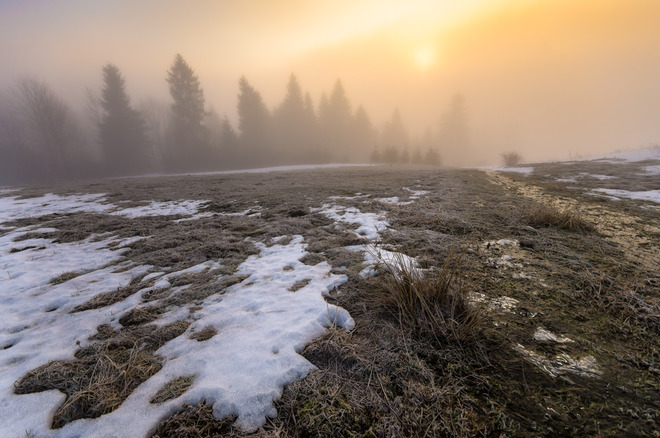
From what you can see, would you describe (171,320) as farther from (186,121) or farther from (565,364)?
(186,121)

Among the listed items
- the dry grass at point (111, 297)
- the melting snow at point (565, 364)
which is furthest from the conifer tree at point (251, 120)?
the melting snow at point (565, 364)

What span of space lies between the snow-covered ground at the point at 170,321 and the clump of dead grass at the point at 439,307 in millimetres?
513

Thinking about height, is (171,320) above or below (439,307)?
below

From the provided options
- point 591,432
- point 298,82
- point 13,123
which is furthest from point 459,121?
point 13,123

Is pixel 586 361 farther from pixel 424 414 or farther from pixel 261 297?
pixel 261 297

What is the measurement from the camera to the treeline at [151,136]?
32688mm

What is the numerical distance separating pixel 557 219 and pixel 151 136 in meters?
55.5

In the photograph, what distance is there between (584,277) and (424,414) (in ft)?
8.40

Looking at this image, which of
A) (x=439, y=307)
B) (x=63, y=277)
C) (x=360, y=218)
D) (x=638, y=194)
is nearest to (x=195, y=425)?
(x=439, y=307)

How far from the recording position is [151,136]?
43.9 m

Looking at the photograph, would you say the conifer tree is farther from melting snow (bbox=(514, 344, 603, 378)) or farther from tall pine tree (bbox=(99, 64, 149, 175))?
melting snow (bbox=(514, 344, 603, 378))

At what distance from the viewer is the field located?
54.1 inches

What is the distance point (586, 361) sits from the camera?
5.39 feet

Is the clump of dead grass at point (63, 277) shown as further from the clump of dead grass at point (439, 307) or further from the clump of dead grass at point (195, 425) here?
the clump of dead grass at point (439, 307)
